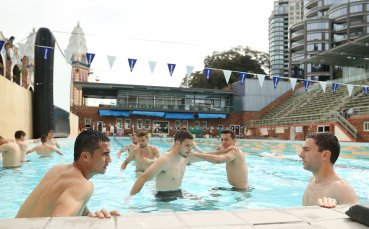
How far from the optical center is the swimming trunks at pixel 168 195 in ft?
17.8

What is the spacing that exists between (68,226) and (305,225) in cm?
129

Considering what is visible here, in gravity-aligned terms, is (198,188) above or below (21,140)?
below

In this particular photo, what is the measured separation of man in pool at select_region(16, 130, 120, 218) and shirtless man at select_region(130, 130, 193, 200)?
2.22 metres

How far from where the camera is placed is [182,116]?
4109 centimetres

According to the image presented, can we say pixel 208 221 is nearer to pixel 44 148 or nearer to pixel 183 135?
pixel 183 135

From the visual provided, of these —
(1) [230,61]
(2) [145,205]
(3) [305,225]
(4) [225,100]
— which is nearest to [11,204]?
(2) [145,205]

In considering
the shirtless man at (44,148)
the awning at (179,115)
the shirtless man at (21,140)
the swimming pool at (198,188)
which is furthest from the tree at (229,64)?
the shirtless man at (21,140)

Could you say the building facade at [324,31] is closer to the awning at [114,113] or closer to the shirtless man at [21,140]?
the awning at [114,113]

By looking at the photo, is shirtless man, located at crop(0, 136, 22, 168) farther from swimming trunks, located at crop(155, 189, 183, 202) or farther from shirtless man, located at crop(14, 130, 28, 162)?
swimming trunks, located at crop(155, 189, 183, 202)

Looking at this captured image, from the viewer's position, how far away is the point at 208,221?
6.50 feet

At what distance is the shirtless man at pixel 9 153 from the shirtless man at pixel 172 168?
5.02 meters

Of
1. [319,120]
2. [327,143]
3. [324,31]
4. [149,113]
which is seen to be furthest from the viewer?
[324,31]

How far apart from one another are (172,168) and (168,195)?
0.47 meters

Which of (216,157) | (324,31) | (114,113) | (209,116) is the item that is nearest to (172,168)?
(216,157)
